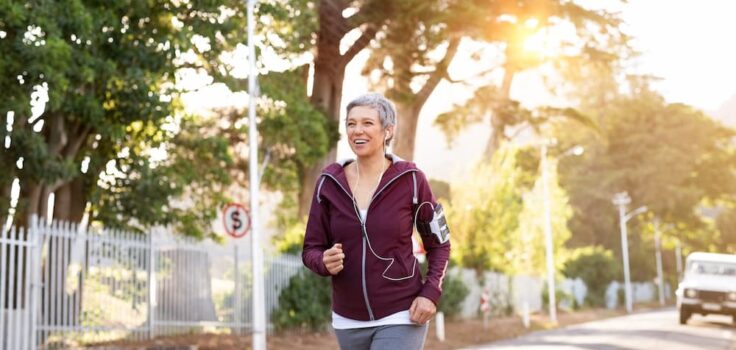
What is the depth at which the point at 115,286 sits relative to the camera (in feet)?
60.8

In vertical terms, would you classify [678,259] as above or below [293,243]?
above

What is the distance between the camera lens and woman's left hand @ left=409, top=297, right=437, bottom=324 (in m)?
4.33

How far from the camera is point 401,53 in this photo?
28.1 m

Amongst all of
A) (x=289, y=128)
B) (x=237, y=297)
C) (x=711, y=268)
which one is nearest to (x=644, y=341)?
(x=237, y=297)

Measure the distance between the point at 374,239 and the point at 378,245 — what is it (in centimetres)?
3

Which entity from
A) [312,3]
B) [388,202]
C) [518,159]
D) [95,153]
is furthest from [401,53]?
[388,202]

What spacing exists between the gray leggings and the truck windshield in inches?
1135

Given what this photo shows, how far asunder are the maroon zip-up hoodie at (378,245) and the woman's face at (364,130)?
0.44ft

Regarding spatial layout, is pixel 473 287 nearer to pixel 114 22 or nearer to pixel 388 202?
pixel 114 22

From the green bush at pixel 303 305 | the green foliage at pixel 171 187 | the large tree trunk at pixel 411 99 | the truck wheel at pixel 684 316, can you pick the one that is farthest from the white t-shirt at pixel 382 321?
the truck wheel at pixel 684 316

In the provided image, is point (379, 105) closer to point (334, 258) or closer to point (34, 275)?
point (334, 258)

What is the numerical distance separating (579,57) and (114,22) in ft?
54.8

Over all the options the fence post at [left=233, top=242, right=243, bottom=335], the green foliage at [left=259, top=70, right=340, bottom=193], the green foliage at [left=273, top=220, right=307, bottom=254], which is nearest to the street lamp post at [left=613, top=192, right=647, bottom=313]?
the green foliage at [left=273, top=220, right=307, bottom=254]

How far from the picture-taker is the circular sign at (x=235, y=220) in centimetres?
1830
